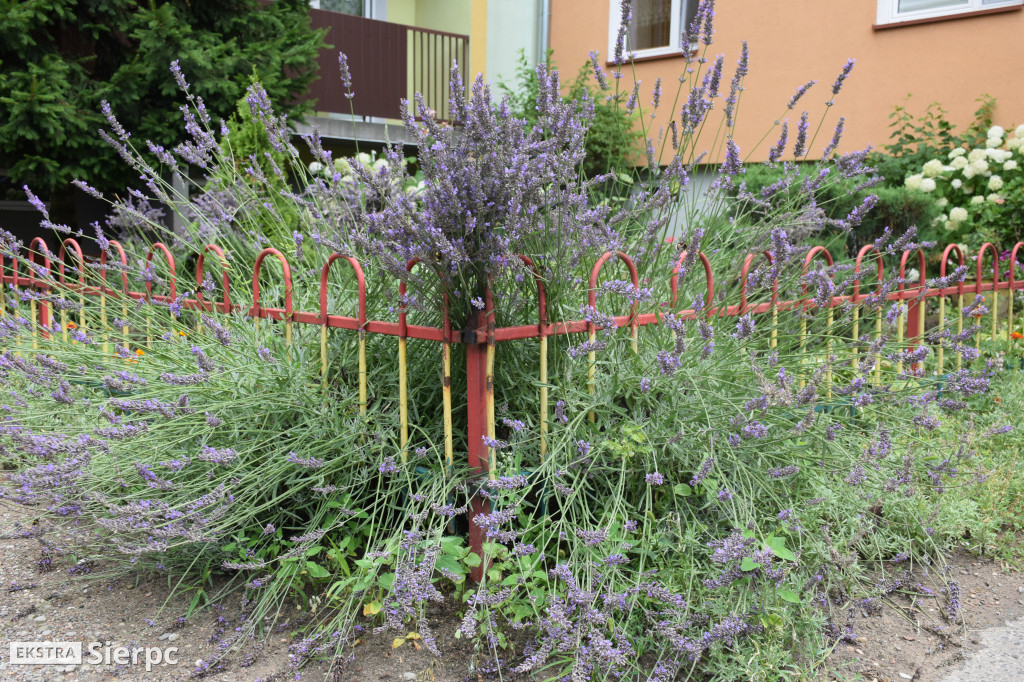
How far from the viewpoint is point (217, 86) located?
6.42 metres

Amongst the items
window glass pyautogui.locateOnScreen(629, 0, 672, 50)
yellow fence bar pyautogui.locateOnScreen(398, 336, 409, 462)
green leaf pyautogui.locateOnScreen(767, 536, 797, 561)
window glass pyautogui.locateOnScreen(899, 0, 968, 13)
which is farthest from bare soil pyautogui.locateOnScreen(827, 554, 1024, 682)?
window glass pyautogui.locateOnScreen(629, 0, 672, 50)

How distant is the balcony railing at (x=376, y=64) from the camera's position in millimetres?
10127

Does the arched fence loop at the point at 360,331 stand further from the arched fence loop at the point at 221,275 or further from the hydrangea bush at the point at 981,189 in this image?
the hydrangea bush at the point at 981,189

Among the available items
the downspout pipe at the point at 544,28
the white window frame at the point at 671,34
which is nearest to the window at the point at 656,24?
the white window frame at the point at 671,34

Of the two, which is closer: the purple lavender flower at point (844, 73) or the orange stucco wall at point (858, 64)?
the purple lavender flower at point (844, 73)

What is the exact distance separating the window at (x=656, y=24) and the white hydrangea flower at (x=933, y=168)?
3.65m


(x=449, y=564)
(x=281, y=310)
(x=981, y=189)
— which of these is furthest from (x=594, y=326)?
(x=981, y=189)

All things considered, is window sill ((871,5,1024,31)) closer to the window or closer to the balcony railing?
the window

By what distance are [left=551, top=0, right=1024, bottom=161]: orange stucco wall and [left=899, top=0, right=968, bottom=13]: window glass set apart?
0.78 feet

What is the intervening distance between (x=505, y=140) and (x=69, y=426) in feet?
6.29

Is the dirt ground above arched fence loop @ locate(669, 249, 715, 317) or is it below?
below

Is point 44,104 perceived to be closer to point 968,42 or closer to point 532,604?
point 532,604

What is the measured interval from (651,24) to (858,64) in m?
2.81

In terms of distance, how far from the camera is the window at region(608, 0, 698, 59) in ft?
32.1
